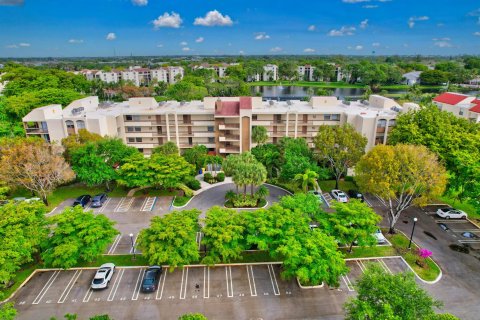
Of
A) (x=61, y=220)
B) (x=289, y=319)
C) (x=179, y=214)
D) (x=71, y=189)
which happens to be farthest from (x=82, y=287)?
(x=71, y=189)

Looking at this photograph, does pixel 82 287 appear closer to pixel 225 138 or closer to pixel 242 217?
pixel 242 217

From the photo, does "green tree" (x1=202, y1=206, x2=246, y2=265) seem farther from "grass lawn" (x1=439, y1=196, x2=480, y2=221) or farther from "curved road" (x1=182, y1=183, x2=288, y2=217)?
"grass lawn" (x1=439, y1=196, x2=480, y2=221)

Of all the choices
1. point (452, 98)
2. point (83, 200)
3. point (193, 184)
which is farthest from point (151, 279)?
point (452, 98)

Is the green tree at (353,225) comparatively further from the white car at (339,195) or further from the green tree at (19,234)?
the green tree at (19,234)

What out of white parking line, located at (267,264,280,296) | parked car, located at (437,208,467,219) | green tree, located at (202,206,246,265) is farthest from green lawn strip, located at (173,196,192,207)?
parked car, located at (437,208,467,219)

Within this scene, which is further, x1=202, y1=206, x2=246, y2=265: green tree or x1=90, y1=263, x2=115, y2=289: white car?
x1=202, y1=206, x2=246, y2=265: green tree
